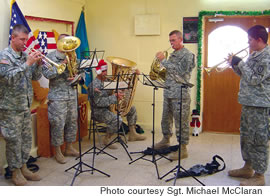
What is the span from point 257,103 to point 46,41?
10.7 ft

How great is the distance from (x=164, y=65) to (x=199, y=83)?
1.54 m

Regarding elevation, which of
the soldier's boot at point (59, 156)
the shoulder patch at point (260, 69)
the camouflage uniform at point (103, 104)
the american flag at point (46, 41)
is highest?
the american flag at point (46, 41)

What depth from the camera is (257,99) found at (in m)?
3.41

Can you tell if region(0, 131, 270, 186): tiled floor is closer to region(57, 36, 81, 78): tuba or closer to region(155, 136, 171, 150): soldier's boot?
region(155, 136, 171, 150): soldier's boot

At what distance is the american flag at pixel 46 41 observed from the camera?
4.70m

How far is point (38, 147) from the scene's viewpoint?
4.58 metres

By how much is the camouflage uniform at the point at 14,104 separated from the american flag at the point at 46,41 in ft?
3.54

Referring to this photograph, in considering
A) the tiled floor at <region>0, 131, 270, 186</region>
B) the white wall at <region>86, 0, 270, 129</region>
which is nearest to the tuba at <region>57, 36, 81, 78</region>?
the tiled floor at <region>0, 131, 270, 186</region>

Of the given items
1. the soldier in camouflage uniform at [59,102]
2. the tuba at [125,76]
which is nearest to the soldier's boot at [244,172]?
the tuba at [125,76]

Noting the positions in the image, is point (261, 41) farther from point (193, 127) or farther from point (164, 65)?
point (193, 127)

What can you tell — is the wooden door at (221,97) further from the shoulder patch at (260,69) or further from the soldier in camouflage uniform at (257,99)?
the shoulder patch at (260,69)

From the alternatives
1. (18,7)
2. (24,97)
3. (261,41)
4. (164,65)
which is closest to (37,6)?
(18,7)

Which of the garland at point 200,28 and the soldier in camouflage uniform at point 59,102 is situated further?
the garland at point 200,28

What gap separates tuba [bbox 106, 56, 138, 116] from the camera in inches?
182
